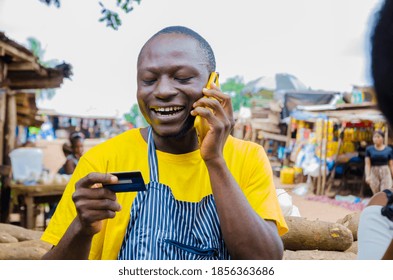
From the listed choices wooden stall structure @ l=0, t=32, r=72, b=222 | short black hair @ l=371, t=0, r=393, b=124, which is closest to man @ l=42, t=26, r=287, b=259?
short black hair @ l=371, t=0, r=393, b=124

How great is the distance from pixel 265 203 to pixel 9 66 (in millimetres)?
2970

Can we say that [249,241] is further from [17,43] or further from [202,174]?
[17,43]

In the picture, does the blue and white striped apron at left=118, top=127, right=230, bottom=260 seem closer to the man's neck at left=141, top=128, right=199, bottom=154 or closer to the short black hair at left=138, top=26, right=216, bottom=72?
the man's neck at left=141, top=128, right=199, bottom=154

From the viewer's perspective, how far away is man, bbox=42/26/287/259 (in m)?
1.03

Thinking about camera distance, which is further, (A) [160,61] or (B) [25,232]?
(B) [25,232]

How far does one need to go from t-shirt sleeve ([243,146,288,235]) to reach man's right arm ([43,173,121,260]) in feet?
0.99

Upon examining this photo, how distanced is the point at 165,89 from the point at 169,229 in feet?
0.95

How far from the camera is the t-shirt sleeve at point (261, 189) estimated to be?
3.59 feet

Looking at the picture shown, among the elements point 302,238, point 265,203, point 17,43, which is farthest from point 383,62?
point 17,43

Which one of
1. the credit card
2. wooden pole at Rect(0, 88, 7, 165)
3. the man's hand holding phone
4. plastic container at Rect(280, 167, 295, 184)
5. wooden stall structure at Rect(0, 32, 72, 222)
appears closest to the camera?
the credit card

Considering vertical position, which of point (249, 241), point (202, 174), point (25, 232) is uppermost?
point (202, 174)

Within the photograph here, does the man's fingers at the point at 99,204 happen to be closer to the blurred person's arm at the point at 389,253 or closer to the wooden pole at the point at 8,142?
the blurred person's arm at the point at 389,253

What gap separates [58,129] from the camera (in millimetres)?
11266
